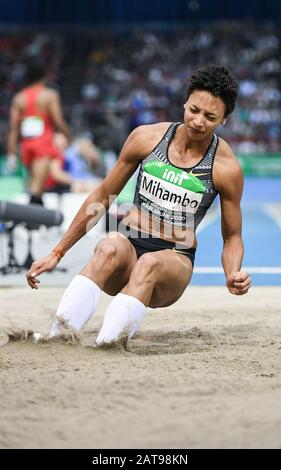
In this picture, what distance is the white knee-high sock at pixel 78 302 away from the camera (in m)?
4.12

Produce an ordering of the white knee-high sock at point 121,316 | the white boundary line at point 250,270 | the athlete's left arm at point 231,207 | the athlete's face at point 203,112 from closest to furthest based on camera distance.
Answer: the white knee-high sock at point 121,316
the athlete's face at point 203,112
the athlete's left arm at point 231,207
the white boundary line at point 250,270

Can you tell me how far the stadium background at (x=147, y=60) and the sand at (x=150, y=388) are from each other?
501 inches

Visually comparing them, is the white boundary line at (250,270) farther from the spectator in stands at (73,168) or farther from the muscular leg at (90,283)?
the spectator in stands at (73,168)

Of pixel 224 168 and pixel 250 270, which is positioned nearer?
pixel 224 168

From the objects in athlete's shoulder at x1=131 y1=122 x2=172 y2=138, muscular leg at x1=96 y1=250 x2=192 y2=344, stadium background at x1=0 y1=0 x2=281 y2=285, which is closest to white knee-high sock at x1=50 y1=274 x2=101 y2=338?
muscular leg at x1=96 y1=250 x2=192 y2=344

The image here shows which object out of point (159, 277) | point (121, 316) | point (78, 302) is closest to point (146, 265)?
point (159, 277)

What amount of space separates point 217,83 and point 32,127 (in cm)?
624

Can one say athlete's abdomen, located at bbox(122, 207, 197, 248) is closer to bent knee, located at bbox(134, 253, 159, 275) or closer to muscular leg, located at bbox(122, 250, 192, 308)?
muscular leg, located at bbox(122, 250, 192, 308)

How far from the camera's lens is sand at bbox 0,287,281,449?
108 inches

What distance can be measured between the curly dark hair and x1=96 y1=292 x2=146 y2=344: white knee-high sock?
3.86 feet

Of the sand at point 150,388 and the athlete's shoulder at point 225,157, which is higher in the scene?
the athlete's shoulder at point 225,157

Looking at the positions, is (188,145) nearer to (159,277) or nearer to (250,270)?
(159,277)

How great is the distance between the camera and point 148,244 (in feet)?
14.6

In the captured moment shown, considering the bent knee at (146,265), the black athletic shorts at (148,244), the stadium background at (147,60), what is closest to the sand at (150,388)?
the bent knee at (146,265)
